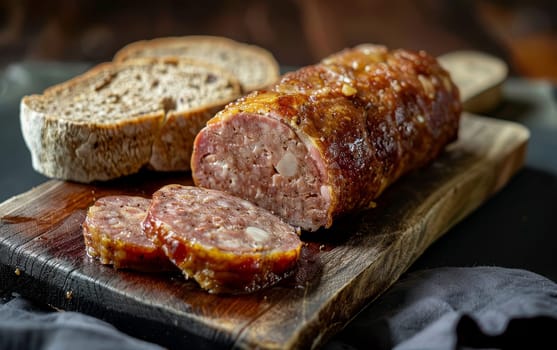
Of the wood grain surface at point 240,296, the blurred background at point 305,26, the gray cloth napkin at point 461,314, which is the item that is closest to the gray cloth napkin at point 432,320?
the gray cloth napkin at point 461,314

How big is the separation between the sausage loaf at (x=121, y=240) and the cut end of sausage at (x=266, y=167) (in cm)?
46

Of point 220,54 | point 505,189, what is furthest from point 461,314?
point 220,54

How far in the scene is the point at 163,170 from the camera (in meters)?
4.70

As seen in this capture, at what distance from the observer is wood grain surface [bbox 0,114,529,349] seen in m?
3.25

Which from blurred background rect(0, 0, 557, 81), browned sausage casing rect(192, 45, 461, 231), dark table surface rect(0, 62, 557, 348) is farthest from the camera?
blurred background rect(0, 0, 557, 81)

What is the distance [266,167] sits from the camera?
12.8ft

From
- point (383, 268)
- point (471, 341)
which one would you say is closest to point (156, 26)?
point (383, 268)

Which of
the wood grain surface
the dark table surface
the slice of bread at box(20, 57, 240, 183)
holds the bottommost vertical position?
the dark table surface

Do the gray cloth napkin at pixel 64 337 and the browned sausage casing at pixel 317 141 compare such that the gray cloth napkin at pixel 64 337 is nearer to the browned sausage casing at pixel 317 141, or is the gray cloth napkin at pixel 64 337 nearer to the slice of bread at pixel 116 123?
the browned sausage casing at pixel 317 141

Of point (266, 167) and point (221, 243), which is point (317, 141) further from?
point (221, 243)

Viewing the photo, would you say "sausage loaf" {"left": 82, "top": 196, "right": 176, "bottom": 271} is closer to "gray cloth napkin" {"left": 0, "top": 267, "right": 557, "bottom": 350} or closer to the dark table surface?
"gray cloth napkin" {"left": 0, "top": 267, "right": 557, "bottom": 350}

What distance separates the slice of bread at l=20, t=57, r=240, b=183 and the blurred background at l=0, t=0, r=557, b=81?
3984 millimetres

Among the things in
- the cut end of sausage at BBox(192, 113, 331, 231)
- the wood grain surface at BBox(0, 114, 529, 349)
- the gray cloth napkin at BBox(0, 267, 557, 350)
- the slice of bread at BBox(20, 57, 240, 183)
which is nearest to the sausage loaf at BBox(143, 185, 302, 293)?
the wood grain surface at BBox(0, 114, 529, 349)

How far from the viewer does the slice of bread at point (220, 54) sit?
231 inches
